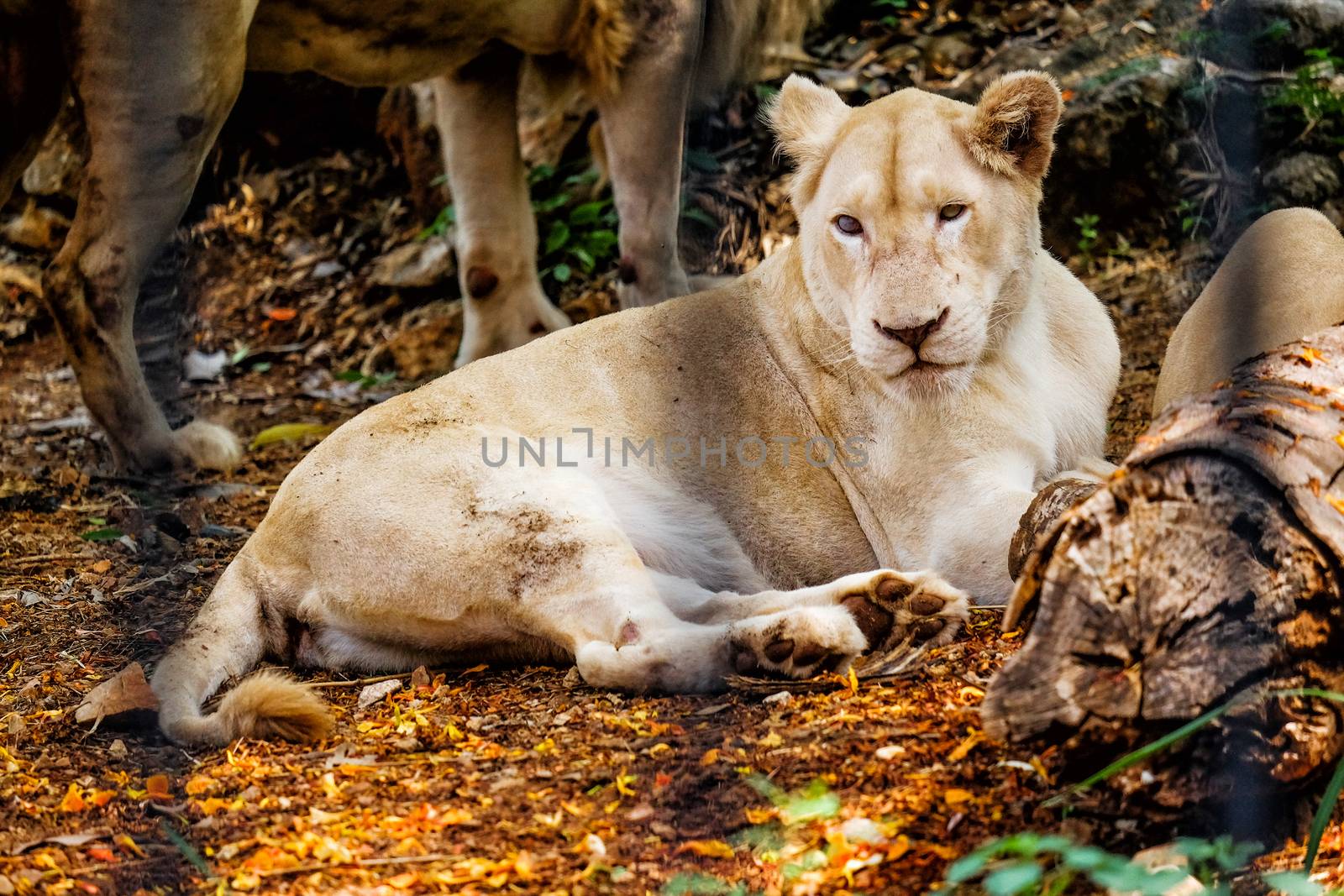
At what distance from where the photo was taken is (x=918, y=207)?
11.1 feet

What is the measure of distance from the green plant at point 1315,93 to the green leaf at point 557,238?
322 cm

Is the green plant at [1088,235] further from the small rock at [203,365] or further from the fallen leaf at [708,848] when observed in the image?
the fallen leaf at [708,848]

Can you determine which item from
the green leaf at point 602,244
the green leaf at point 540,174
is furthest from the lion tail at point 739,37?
the green leaf at point 540,174

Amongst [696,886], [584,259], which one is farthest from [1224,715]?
[584,259]

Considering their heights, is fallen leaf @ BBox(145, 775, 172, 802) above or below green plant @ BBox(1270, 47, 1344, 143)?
below

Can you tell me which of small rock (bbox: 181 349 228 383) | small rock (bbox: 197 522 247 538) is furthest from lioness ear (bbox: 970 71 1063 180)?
small rock (bbox: 181 349 228 383)

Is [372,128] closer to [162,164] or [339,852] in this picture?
[162,164]

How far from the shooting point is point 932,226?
338 cm

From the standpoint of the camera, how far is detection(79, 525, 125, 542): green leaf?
4.82m

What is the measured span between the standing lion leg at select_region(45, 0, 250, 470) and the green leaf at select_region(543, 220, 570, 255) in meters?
Result: 2.11

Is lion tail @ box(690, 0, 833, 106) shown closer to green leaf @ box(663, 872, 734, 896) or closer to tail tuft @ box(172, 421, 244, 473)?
tail tuft @ box(172, 421, 244, 473)

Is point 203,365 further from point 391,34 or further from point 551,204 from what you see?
point 391,34

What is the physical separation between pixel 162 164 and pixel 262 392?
237cm

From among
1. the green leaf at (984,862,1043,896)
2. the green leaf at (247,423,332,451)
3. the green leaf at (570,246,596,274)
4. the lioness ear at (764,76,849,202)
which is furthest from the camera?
the green leaf at (570,246,596,274)
